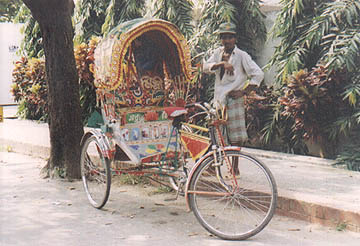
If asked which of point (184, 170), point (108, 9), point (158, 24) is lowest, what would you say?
point (184, 170)

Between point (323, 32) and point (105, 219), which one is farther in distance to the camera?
point (323, 32)

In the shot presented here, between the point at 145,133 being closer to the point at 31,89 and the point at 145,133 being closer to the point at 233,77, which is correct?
the point at 233,77

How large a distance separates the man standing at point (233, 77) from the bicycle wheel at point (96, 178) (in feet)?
4.84

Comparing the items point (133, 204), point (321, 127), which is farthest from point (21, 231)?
point (321, 127)

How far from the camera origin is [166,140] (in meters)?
5.98

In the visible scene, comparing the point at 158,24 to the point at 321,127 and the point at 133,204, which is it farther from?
the point at 321,127

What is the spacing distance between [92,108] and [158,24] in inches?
261

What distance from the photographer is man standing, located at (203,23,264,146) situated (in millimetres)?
6129

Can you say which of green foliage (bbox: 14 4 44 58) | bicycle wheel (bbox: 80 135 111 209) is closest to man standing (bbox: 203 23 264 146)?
bicycle wheel (bbox: 80 135 111 209)

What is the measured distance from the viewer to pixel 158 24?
234 inches

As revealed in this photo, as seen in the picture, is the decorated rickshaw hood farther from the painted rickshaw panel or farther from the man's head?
the man's head

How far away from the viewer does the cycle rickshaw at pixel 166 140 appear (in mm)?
4957

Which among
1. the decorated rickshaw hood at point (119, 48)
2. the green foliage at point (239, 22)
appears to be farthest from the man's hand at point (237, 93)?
the green foliage at point (239, 22)

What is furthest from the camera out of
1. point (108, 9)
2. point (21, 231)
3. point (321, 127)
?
point (108, 9)
